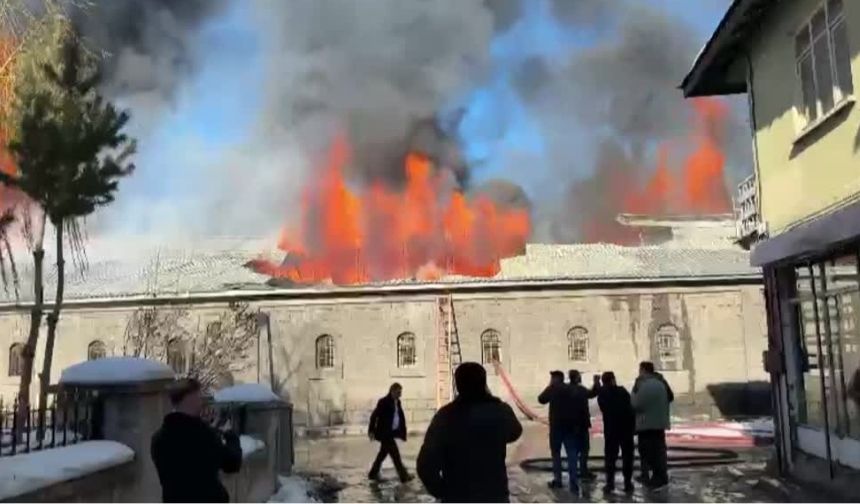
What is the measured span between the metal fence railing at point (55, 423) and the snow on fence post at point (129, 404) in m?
0.07

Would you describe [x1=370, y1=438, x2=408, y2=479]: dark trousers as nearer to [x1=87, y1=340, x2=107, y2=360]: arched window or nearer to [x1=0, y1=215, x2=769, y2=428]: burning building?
[x1=0, y1=215, x2=769, y2=428]: burning building

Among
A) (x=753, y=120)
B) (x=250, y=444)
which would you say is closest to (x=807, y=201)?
(x=753, y=120)

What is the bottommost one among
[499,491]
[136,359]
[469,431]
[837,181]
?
[499,491]

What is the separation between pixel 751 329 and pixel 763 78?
18806mm

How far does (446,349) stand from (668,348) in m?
Answer: 7.56

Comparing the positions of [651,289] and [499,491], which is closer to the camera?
[499,491]

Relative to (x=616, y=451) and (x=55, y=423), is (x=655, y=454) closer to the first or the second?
(x=616, y=451)

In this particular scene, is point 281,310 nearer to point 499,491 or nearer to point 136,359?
point 136,359

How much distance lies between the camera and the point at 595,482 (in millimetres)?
11359

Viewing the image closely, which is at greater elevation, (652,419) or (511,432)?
(511,432)

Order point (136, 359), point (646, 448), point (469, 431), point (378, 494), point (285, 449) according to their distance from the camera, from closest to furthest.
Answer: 1. point (469, 431)
2. point (136, 359)
3. point (646, 448)
4. point (378, 494)
5. point (285, 449)

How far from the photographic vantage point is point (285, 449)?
12.4 meters

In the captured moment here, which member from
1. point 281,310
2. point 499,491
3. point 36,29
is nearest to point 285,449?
point 36,29

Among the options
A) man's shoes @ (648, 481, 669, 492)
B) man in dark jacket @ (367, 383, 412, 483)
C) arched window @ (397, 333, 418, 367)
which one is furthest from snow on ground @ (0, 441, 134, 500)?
arched window @ (397, 333, 418, 367)
